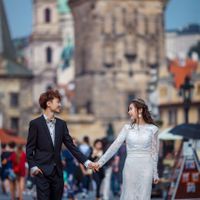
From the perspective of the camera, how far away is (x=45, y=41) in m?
162

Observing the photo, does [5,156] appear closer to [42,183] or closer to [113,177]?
[113,177]

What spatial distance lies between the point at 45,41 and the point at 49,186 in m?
149

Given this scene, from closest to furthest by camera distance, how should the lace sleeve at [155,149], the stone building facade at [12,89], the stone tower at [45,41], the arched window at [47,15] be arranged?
the lace sleeve at [155,149] < the stone building facade at [12,89] < the stone tower at [45,41] < the arched window at [47,15]

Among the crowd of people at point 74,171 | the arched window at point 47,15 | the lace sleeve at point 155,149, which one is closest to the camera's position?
the lace sleeve at point 155,149

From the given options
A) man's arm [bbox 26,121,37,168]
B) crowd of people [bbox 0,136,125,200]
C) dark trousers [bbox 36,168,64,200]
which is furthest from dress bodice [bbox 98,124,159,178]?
crowd of people [bbox 0,136,125,200]

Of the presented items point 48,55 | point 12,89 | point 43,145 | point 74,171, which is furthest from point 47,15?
point 43,145

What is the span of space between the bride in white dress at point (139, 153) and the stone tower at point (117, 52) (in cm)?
8304

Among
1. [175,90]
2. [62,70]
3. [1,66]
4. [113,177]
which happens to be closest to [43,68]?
[62,70]

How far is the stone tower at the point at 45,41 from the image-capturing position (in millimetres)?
162500

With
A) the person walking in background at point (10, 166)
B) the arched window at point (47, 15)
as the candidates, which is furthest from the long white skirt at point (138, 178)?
the arched window at point (47, 15)

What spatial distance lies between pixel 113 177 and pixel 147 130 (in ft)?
61.7

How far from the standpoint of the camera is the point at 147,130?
14.2 meters

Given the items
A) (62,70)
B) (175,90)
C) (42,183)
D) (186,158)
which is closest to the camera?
(42,183)

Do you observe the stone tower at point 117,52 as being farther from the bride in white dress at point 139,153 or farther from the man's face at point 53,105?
the man's face at point 53,105
